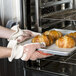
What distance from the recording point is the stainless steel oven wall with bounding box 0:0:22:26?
1.66m

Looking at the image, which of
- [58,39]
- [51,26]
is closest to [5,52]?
[58,39]

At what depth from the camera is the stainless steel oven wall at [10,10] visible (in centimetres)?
166

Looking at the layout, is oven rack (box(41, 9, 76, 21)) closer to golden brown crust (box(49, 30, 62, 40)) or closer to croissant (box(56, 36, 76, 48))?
golden brown crust (box(49, 30, 62, 40))

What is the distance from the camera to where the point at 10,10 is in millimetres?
1692

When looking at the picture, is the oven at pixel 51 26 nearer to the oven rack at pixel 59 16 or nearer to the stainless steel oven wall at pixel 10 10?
the oven rack at pixel 59 16

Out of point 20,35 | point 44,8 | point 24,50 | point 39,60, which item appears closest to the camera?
point 24,50

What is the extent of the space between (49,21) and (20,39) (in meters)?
0.51

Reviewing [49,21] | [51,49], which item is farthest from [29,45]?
[49,21]

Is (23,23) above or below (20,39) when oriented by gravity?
above

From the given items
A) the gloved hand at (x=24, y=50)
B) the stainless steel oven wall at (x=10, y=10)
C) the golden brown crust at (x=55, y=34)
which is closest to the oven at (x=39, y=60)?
the stainless steel oven wall at (x=10, y=10)

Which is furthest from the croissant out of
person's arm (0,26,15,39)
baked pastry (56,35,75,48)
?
person's arm (0,26,15,39)

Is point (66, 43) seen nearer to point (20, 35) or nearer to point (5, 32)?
point (20, 35)

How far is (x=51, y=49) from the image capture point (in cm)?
133

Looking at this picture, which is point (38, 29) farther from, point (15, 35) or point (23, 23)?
point (15, 35)
